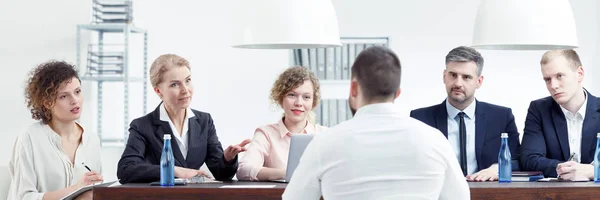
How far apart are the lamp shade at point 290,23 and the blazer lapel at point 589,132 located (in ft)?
4.13

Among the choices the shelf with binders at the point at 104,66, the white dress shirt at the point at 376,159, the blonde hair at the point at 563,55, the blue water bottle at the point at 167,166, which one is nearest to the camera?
the white dress shirt at the point at 376,159

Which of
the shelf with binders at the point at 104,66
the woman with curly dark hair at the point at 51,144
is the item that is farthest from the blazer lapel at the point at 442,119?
the shelf with binders at the point at 104,66

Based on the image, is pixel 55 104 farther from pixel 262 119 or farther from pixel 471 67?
pixel 262 119

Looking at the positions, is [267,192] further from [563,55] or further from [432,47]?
[432,47]

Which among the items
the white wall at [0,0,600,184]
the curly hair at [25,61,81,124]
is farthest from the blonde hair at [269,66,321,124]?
the white wall at [0,0,600,184]

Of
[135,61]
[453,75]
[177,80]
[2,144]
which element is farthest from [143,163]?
[135,61]

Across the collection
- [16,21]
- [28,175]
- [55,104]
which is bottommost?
[28,175]

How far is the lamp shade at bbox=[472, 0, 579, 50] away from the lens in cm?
339

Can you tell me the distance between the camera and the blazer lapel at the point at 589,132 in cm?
392

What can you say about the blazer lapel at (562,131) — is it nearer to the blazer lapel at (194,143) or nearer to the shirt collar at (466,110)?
the shirt collar at (466,110)

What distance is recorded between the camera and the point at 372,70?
2254mm

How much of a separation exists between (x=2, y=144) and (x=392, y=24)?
117 inches

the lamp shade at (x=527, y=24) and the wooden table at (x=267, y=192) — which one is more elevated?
the lamp shade at (x=527, y=24)

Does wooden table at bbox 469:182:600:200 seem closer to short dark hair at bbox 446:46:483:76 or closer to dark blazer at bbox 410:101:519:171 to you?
dark blazer at bbox 410:101:519:171
